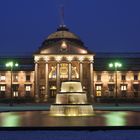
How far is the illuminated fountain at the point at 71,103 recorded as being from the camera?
1113 inches

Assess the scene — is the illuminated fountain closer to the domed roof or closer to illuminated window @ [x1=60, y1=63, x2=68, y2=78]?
illuminated window @ [x1=60, y1=63, x2=68, y2=78]

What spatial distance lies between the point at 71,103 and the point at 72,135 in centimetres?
1417

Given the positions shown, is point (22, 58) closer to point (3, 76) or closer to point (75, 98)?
point (3, 76)

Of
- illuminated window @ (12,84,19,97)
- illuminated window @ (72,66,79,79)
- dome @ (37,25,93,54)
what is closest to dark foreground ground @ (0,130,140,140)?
dome @ (37,25,93,54)

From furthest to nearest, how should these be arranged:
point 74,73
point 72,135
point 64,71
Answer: point 74,73 < point 64,71 < point 72,135

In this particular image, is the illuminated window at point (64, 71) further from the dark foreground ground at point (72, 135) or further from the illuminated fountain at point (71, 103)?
the dark foreground ground at point (72, 135)

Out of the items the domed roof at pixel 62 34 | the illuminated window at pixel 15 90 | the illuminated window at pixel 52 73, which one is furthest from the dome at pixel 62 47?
the illuminated window at pixel 15 90

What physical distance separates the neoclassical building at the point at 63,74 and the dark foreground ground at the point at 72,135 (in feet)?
213

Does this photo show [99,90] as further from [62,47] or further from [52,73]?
[62,47]

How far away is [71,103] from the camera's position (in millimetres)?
29531

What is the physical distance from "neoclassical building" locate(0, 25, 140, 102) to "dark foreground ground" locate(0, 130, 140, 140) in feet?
→ 213

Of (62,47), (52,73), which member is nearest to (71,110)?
(62,47)


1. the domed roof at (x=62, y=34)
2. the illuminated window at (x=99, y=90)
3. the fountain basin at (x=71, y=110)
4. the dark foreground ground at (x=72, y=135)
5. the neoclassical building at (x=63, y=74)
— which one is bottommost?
the dark foreground ground at (x=72, y=135)

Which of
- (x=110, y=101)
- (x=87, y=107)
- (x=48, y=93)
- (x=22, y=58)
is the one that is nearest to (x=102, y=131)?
(x=87, y=107)
